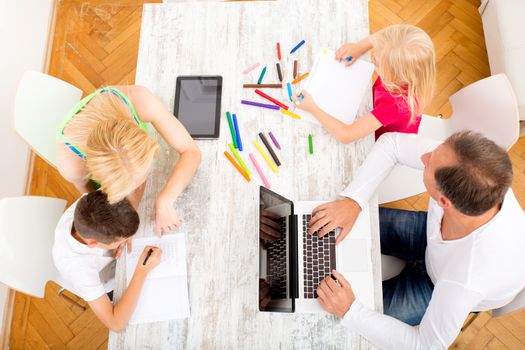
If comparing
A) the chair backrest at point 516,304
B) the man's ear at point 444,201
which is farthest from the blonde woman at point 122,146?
the chair backrest at point 516,304

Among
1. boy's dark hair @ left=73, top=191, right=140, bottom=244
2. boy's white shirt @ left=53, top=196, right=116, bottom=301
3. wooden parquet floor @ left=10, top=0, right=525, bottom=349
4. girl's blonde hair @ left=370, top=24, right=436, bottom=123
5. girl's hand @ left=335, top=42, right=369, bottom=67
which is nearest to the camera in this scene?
boy's dark hair @ left=73, top=191, right=140, bottom=244

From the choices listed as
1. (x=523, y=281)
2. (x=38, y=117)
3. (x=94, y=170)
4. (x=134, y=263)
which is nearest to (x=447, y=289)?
(x=523, y=281)

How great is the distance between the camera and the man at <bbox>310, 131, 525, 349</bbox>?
1085mm

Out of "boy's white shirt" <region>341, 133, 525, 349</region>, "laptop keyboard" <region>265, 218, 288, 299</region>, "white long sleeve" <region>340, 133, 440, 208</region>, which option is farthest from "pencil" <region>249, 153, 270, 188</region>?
"boy's white shirt" <region>341, 133, 525, 349</region>

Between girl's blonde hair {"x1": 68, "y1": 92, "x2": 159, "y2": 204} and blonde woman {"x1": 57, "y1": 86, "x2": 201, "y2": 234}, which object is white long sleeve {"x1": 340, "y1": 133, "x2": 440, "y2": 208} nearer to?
blonde woman {"x1": 57, "y1": 86, "x2": 201, "y2": 234}

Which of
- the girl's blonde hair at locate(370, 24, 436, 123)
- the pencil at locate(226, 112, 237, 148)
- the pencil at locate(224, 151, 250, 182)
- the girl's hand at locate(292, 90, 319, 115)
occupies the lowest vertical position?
the pencil at locate(224, 151, 250, 182)

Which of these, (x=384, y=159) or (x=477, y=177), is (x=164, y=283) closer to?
(x=384, y=159)

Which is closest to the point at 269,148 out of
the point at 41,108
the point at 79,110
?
the point at 79,110

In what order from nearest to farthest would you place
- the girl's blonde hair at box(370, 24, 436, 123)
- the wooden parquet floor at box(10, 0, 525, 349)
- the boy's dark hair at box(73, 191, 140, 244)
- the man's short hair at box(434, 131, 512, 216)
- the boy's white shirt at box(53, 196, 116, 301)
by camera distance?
the man's short hair at box(434, 131, 512, 216)
the boy's dark hair at box(73, 191, 140, 244)
the boy's white shirt at box(53, 196, 116, 301)
the girl's blonde hair at box(370, 24, 436, 123)
the wooden parquet floor at box(10, 0, 525, 349)

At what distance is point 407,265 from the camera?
1.65 metres

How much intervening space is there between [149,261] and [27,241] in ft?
1.65

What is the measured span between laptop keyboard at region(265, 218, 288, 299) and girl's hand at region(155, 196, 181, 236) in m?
0.34

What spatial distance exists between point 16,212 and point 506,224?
163cm

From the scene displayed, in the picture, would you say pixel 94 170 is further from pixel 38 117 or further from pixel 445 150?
pixel 445 150
